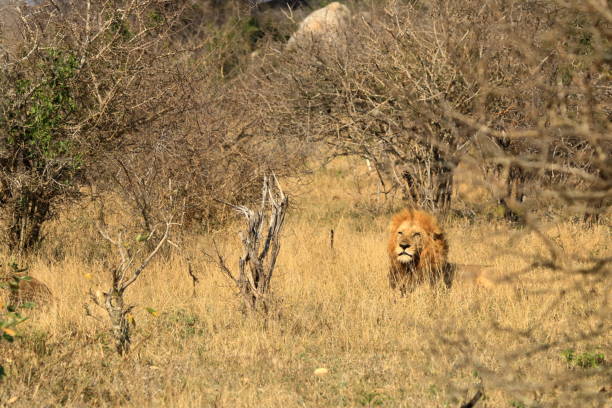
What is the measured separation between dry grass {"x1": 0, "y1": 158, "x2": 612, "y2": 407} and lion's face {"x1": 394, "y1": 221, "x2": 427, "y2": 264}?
37 cm

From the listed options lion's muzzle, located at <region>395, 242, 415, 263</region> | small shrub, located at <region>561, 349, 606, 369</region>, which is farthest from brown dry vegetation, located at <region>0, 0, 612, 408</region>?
lion's muzzle, located at <region>395, 242, 415, 263</region>

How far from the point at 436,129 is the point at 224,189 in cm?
306

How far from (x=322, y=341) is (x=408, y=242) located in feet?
4.53

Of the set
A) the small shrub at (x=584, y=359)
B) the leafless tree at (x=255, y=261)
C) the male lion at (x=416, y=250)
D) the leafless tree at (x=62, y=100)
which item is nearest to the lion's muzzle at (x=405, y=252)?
the male lion at (x=416, y=250)

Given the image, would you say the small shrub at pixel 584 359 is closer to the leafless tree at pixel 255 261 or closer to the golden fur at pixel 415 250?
the golden fur at pixel 415 250

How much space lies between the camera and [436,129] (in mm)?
10859

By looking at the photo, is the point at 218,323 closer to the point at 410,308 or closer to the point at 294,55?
the point at 410,308

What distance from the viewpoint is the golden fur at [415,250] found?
23.1 feet

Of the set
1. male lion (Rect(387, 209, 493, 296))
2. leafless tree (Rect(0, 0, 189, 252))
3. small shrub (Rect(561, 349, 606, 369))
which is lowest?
small shrub (Rect(561, 349, 606, 369))

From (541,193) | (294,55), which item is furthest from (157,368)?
(294,55)

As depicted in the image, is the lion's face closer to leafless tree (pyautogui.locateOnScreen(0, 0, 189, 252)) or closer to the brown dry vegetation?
the brown dry vegetation

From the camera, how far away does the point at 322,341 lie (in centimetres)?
613

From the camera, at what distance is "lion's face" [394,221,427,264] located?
23.0 feet

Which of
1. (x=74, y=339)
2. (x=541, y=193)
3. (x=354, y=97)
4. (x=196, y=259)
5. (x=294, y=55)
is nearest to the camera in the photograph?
(x=541, y=193)
